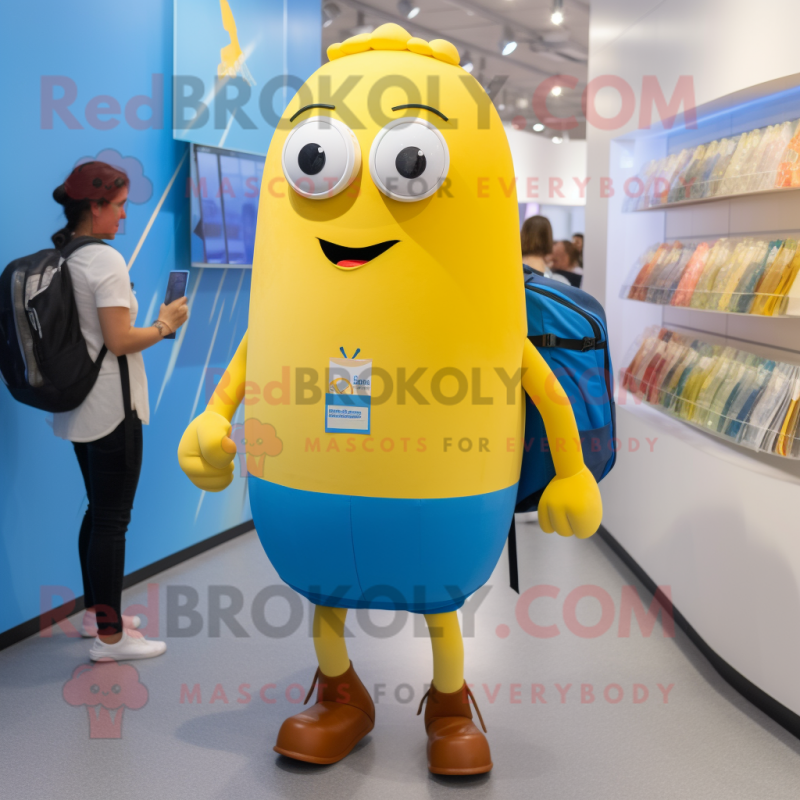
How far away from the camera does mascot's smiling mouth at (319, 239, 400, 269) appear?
185 cm

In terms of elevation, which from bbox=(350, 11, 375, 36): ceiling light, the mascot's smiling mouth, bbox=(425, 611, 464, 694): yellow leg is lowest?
bbox=(425, 611, 464, 694): yellow leg

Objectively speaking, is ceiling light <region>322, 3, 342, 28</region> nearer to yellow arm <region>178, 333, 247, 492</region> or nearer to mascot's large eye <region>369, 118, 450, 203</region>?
yellow arm <region>178, 333, 247, 492</region>

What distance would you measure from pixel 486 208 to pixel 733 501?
57.0 inches

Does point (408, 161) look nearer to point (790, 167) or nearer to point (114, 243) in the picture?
point (790, 167)

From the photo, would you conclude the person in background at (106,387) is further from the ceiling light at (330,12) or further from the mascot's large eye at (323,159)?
the ceiling light at (330,12)

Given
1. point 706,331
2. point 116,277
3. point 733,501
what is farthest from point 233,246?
point 733,501

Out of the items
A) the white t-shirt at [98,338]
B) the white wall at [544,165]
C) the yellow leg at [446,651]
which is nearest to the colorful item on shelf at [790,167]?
the yellow leg at [446,651]

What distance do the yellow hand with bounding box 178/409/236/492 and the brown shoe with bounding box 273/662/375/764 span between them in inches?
26.0

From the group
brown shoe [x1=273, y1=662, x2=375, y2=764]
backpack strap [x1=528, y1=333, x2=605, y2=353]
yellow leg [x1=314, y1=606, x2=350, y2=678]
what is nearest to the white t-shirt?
yellow leg [x1=314, y1=606, x2=350, y2=678]

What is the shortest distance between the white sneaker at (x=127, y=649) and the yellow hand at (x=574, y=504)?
5.04 ft

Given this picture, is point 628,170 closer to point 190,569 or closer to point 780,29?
point 780,29

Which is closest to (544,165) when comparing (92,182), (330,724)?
(92,182)

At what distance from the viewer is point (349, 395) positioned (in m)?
1.87

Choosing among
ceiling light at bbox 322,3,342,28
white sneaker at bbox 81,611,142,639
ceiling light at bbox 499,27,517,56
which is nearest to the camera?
white sneaker at bbox 81,611,142,639
